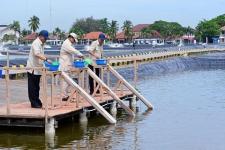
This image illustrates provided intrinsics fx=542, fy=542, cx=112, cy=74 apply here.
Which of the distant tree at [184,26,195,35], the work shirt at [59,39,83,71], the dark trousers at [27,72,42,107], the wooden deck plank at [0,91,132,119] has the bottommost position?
the wooden deck plank at [0,91,132,119]

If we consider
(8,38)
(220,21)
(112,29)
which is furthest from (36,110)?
(220,21)

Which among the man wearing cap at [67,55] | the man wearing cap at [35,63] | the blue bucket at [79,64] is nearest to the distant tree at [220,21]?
the blue bucket at [79,64]

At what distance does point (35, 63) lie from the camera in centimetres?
1312

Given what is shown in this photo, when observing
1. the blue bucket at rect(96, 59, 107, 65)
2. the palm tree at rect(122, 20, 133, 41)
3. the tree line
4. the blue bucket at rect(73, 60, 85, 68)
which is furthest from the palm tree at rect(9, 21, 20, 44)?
the blue bucket at rect(73, 60, 85, 68)

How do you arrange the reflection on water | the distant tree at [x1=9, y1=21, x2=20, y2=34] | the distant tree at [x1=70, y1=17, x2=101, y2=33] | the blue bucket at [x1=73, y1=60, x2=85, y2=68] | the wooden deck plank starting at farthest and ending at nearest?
the distant tree at [x1=70, y1=17, x2=101, y2=33]
the distant tree at [x1=9, y1=21, x2=20, y2=34]
the blue bucket at [x1=73, y1=60, x2=85, y2=68]
the wooden deck plank
the reflection on water

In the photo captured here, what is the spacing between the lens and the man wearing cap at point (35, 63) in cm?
1288

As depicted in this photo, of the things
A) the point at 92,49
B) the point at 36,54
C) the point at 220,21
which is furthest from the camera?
the point at 220,21

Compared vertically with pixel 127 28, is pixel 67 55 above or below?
below

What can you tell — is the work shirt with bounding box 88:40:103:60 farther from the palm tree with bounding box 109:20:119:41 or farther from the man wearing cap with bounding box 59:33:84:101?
the palm tree with bounding box 109:20:119:41

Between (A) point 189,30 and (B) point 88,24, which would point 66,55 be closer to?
(B) point 88,24

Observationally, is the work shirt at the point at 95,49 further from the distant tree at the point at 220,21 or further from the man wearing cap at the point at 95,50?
the distant tree at the point at 220,21

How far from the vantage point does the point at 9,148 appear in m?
11.2

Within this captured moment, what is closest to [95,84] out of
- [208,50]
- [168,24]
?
[208,50]

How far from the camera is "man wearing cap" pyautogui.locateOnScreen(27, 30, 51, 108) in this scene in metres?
12.9
